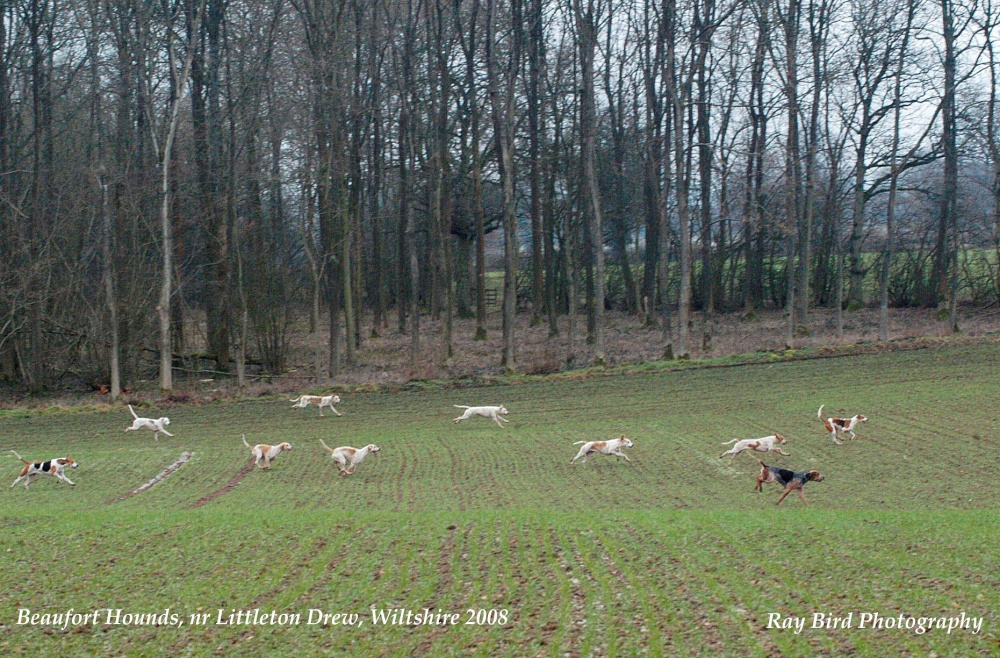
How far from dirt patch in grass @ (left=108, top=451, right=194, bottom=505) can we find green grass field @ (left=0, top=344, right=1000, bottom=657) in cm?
19

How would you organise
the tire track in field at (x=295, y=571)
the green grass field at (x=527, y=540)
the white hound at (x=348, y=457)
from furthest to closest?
the white hound at (x=348, y=457)
the tire track in field at (x=295, y=571)
the green grass field at (x=527, y=540)

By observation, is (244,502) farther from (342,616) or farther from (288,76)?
(288,76)

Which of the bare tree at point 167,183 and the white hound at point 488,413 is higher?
the bare tree at point 167,183

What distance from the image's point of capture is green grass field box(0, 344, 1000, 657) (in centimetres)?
873

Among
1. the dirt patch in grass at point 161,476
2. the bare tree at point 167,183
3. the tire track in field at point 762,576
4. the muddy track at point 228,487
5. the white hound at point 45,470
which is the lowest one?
the dirt patch in grass at point 161,476

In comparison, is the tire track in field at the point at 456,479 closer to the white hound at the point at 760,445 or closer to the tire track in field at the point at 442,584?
the tire track in field at the point at 442,584

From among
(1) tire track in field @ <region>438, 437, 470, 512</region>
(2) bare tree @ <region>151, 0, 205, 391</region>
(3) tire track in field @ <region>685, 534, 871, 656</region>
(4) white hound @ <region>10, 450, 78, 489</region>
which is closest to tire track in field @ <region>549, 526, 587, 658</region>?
(3) tire track in field @ <region>685, 534, 871, 656</region>

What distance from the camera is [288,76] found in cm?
3950

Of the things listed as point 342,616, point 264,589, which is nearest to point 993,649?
point 342,616

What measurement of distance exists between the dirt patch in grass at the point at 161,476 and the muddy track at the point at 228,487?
1452 mm

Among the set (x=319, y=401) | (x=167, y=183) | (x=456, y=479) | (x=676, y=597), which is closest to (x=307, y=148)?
(x=167, y=183)

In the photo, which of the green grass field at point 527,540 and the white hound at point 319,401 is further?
the white hound at point 319,401

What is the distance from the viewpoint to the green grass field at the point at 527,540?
344 inches

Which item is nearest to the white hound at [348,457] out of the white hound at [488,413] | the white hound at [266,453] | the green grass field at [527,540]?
the green grass field at [527,540]
